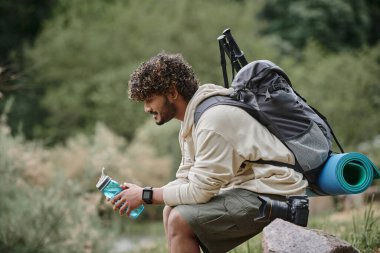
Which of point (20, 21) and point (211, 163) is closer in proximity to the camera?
point (211, 163)

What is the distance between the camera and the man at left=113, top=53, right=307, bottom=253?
3.24 metres

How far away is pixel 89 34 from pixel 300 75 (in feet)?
30.4

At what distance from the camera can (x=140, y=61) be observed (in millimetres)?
23984

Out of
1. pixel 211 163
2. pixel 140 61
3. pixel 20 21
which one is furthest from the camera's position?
pixel 20 21

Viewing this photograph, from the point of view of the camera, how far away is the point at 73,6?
2845 centimetres

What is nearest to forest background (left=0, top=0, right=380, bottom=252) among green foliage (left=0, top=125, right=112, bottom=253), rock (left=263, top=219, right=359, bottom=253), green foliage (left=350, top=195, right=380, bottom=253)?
green foliage (left=0, top=125, right=112, bottom=253)

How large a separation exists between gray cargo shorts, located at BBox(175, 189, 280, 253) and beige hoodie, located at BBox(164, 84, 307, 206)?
0.05m

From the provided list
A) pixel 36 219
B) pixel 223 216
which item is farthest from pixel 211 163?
pixel 36 219

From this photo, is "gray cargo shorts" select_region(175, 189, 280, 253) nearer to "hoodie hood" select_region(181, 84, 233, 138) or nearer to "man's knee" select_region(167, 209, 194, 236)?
"man's knee" select_region(167, 209, 194, 236)

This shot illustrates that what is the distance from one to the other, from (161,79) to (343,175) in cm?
107

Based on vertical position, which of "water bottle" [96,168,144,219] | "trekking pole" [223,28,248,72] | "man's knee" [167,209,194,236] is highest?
"trekking pole" [223,28,248,72]

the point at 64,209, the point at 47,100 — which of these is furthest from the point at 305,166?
the point at 47,100

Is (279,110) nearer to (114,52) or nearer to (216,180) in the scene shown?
(216,180)

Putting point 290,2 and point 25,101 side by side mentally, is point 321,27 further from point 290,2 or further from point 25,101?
point 25,101
